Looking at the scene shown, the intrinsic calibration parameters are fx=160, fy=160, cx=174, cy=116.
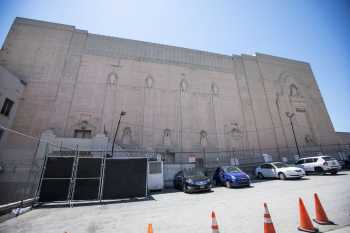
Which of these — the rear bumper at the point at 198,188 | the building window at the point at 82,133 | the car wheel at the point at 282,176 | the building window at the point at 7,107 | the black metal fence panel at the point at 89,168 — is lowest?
the rear bumper at the point at 198,188

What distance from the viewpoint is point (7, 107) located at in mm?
17953

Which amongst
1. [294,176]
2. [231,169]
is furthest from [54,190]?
[294,176]

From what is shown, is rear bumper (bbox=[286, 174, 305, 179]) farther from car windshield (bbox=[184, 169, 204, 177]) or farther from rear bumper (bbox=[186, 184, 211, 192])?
rear bumper (bbox=[186, 184, 211, 192])

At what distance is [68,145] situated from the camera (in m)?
17.0

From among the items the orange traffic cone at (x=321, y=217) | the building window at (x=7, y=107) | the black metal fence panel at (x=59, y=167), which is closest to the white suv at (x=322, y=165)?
the orange traffic cone at (x=321, y=217)

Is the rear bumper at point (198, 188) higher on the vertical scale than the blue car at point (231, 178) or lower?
lower

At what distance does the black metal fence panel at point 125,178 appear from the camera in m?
8.51

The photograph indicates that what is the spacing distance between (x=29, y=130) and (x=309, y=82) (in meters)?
50.2

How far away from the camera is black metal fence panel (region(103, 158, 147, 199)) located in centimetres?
851

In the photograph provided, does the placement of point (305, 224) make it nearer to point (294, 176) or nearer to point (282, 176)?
point (294, 176)

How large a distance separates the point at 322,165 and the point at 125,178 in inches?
592

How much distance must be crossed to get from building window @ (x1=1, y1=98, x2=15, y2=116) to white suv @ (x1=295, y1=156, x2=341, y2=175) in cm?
3066

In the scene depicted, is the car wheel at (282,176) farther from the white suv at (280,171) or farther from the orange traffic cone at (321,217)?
the orange traffic cone at (321,217)

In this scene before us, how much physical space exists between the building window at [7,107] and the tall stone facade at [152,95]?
142 cm
